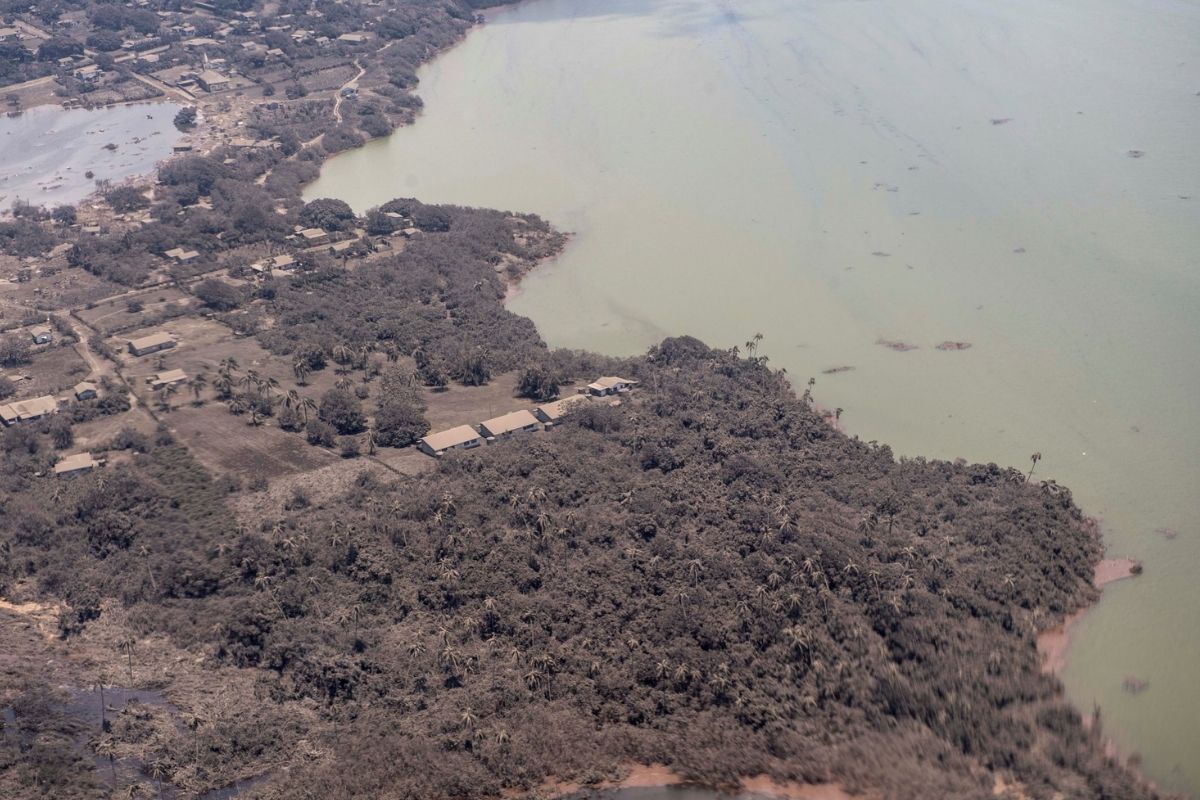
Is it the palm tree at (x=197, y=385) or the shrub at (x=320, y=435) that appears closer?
the shrub at (x=320, y=435)

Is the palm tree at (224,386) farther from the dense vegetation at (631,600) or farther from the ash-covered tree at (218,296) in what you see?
the ash-covered tree at (218,296)

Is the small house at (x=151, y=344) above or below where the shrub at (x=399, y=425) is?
below

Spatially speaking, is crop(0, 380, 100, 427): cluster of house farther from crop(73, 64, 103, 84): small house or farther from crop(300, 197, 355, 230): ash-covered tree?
crop(73, 64, 103, 84): small house

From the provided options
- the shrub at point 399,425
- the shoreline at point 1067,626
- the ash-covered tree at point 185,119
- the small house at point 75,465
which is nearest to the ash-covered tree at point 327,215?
the ash-covered tree at point 185,119

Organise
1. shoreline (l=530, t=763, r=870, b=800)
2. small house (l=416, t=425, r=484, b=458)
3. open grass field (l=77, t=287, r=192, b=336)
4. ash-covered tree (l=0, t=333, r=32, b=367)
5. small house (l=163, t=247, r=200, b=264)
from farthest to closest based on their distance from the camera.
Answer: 1. small house (l=163, t=247, r=200, b=264)
2. open grass field (l=77, t=287, r=192, b=336)
3. ash-covered tree (l=0, t=333, r=32, b=367)
4. small house (l=416, t=425, r=484, b=458)
5. shoreline (l=530, t=763, r=870, b=800)

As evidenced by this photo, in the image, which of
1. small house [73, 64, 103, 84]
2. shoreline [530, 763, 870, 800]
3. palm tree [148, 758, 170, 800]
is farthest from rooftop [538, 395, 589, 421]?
small house [73, 64, 103, 84]
